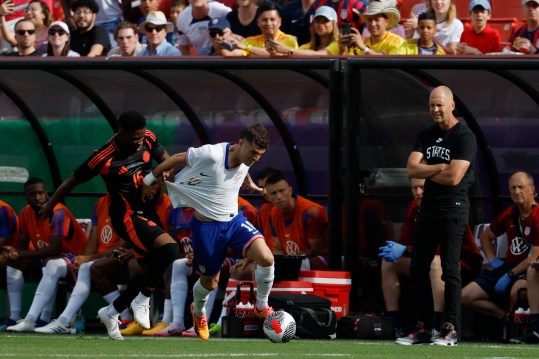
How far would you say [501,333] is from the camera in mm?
10906

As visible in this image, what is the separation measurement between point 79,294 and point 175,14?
4.33 meters

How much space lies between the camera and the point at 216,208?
9.21 meters

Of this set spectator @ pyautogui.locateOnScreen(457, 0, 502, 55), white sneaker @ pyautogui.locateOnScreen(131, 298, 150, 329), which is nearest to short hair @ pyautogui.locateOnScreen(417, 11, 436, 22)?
spectator @ pyautogui.locateOnScreen(457, 0, 502, 55)

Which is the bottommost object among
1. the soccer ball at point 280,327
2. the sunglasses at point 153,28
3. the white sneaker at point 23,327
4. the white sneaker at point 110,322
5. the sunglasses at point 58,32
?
the white sneaker at point 23,327

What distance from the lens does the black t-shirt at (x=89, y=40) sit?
13.8m

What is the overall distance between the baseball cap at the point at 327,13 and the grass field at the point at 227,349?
3543 mm

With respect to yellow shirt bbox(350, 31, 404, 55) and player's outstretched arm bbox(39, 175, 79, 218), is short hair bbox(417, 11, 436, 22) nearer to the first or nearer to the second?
yellow shirt bbox(350, 31, 404, 55)

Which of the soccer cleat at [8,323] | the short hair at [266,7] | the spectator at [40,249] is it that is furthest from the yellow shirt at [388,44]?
the soccer cleat at [8,323]

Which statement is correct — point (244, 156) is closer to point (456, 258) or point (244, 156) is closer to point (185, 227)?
point (456, 258)

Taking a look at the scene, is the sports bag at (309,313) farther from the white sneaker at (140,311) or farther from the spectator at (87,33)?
the spectator at (87,33)

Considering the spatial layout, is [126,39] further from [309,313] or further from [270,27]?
[309,313]

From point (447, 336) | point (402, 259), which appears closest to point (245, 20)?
point (402, 259)

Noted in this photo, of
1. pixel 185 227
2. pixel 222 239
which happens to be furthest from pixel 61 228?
pixel 222 239

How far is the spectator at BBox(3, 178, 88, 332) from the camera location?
1170 cm
